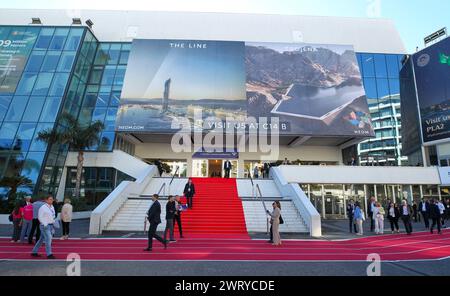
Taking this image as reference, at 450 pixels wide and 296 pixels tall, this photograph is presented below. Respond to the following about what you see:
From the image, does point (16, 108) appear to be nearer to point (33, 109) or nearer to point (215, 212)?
point (33, 109)

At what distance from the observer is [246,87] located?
2544 cm

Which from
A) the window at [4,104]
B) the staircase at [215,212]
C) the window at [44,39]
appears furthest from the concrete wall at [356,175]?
the window at [44,39]

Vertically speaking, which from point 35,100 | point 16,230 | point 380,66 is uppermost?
point 380,66

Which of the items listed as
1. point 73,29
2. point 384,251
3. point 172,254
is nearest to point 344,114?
point 384,251

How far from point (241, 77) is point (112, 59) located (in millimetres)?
13971

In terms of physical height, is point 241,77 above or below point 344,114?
above

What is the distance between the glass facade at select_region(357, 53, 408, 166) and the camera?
28469mm

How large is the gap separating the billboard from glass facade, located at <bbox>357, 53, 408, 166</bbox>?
1292 inches

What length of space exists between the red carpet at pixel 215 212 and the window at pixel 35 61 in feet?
60.4

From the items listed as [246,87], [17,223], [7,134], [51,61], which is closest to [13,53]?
[51,61]

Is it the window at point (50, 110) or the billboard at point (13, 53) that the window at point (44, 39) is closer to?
the billboard at point (13, 53)

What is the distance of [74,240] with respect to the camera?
9859mm

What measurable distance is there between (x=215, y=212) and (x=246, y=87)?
572 inches
